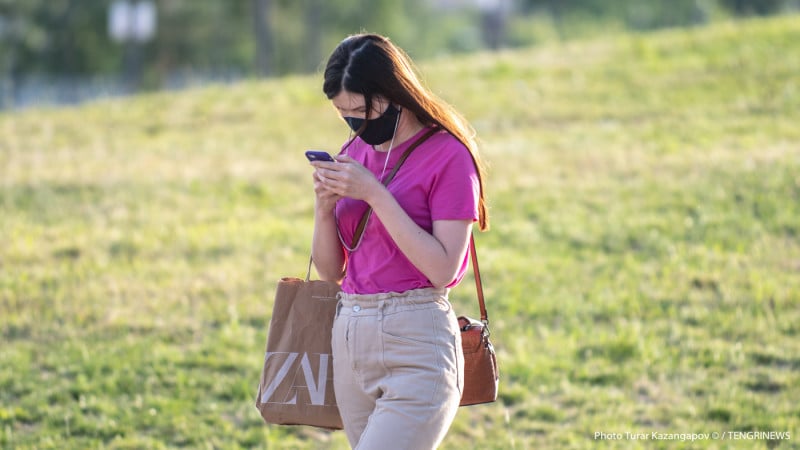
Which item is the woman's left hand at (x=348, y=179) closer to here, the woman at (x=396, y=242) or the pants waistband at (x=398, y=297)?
the woman at (x=396, y=242)

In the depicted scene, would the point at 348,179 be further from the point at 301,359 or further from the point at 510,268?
the point at 510,268

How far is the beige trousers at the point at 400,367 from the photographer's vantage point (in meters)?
2.93

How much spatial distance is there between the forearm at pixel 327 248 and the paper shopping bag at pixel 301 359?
0.07 m

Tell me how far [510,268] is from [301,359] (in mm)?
5014

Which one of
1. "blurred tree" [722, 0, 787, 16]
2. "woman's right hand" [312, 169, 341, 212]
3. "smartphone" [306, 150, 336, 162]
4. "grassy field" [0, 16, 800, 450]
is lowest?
"grassy field" [0, 16, 800, 450]

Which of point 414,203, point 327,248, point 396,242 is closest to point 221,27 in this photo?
point 327,248

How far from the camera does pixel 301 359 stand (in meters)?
3.27

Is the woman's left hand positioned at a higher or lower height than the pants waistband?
higher

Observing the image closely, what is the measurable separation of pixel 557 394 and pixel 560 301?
1.44 meters

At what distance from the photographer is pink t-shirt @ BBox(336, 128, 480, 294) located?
9.69ft

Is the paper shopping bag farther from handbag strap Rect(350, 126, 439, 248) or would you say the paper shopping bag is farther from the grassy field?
the grassy field

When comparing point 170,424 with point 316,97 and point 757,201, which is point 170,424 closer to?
point 757,201

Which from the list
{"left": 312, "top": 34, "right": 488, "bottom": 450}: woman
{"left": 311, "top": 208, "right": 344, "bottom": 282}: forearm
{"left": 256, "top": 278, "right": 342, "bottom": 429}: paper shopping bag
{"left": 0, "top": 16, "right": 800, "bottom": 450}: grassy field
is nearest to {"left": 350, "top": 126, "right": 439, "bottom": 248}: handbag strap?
{"left": 312, "top": 34, "right": 488, "bottom": 450}: woman

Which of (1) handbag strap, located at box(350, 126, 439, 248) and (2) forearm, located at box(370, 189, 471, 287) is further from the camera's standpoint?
(1) handbag strap, located at box(350, 126, 439, 248)
